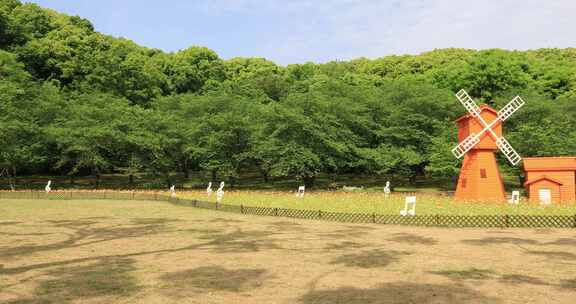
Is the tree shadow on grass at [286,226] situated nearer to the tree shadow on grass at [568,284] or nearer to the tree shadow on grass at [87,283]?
the tree shadow on grass at [87,283]

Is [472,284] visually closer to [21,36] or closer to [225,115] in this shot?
[225,115]

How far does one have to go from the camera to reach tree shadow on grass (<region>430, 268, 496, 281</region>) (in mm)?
11281

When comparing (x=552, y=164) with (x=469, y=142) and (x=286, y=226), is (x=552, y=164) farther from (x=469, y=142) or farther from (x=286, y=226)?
(x=286, y=226)

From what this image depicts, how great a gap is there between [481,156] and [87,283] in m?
25.9

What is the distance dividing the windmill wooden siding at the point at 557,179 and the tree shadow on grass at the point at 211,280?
24.0 metres

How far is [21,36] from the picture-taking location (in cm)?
6488

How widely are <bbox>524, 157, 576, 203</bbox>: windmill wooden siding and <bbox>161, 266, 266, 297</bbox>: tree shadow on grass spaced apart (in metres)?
24.0

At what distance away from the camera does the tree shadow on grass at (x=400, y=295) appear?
940 centimetres

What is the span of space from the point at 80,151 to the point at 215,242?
3205cm

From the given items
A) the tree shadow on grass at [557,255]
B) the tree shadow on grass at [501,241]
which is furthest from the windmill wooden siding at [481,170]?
the tree shadow on grass at [557,255]

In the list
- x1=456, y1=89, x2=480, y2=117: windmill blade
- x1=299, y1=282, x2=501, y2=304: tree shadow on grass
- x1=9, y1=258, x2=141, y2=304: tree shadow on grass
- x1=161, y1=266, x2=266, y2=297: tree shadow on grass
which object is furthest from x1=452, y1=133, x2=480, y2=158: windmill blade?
x1=9, y1=258, x2=141, y2=304: tree shadow on grass

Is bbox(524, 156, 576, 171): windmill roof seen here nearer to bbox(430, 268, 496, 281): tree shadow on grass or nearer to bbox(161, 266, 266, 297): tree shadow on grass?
Result: bbox(430, 268, 496, 281): tree shadow on grass

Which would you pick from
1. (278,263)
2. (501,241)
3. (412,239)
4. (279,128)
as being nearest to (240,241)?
(278,263)

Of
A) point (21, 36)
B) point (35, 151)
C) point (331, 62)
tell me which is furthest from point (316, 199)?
point (331, 62)
